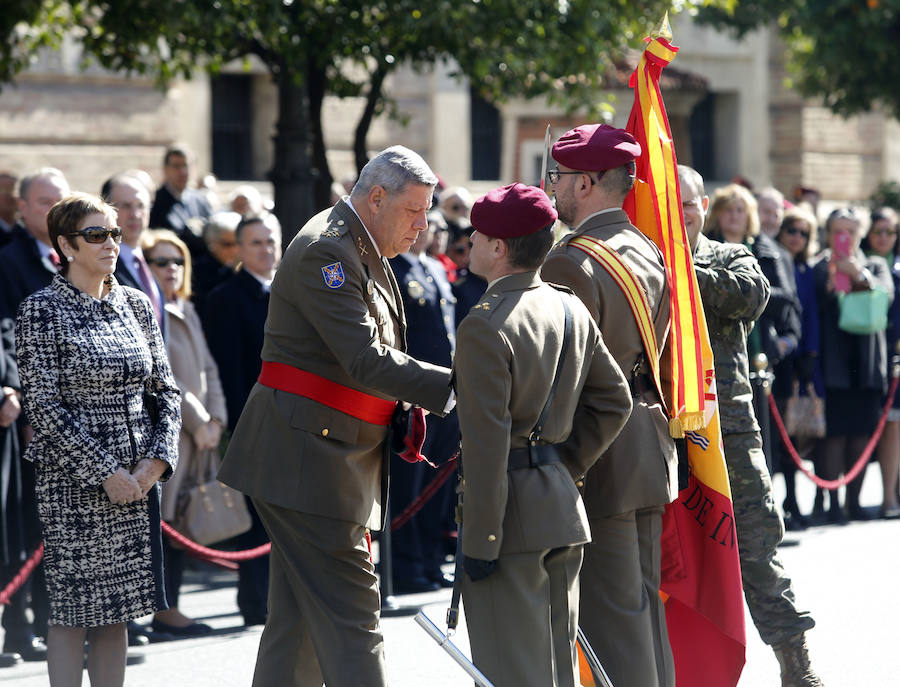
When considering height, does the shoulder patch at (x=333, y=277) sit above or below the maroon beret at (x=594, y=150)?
below

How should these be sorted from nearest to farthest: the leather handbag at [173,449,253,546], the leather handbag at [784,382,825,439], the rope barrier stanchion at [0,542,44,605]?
the rope barrier stanchion at [0,542,44,605] < the leather handbag at [173,449,253,546] < the leather handbag at [784,382,825,439]

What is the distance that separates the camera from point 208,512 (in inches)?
276

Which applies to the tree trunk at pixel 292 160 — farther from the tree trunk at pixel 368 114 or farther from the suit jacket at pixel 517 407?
the suit jacket at pixel 517 407

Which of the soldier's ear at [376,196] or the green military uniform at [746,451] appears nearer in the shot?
the soldier's ear at [376,196]

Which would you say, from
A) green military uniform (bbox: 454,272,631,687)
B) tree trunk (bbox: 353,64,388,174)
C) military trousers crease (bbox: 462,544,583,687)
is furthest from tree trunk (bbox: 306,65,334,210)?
military trousers crease (bbox: 462,544,583,687)

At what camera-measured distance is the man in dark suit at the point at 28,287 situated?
6637 millimetres

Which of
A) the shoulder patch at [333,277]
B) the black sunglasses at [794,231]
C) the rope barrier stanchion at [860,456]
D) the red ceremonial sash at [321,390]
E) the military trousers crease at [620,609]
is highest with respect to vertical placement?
the shoulder patch at [333,277]

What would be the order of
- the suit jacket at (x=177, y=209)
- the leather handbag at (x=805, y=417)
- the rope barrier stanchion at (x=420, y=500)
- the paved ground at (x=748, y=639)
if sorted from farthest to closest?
the suit jacket at (x=177, y=209) → the leather handbag at (x=805, y=417) → the rope barrier stanchion at (x=420, y=500) → the paved ground at (x=748, y=639)

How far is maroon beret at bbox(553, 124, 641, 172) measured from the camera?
15.7 ft

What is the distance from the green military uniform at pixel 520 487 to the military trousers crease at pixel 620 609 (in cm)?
33

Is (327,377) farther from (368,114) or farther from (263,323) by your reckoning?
(368,114)

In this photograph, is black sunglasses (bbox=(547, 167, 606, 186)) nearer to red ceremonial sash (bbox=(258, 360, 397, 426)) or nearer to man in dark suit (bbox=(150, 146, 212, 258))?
red ceremonial sash (bbox=(258, 360, 397, 426))

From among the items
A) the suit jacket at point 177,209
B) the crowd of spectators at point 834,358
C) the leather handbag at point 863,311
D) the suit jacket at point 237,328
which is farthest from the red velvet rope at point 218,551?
the leather handbag at point 863,311

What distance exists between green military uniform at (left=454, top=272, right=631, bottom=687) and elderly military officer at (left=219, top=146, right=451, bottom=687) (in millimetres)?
393
